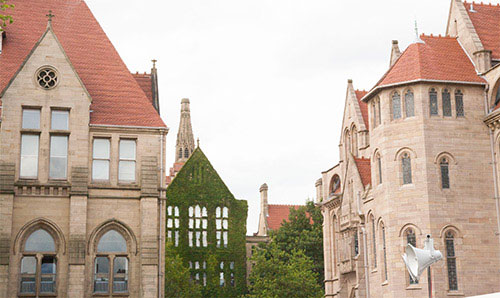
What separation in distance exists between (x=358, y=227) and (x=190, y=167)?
33294 mm

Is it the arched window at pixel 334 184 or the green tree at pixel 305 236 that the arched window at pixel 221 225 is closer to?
the green tree at pixel 305 236

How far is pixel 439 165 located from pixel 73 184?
68.7ft

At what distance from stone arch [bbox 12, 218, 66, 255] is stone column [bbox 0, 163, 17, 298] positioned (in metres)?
0.56

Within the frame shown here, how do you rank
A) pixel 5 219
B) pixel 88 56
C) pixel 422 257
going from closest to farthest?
pixel 422 257, pixel 5 219, pixel 88 56

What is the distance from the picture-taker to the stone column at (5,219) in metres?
35.2

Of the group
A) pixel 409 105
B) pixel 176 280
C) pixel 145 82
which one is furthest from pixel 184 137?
pixel 409 105

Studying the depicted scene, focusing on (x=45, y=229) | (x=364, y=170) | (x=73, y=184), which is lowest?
(x=45, y=229)

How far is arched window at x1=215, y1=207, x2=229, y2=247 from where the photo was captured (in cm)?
8094

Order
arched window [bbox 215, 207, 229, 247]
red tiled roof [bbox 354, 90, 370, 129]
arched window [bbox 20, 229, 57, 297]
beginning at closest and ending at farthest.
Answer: arched window [bbox 20, 229, 57, 297] → red tiled roof [bbox 354, 90, 370, 129] → arched window [bbox 215, 207, 229, 247]

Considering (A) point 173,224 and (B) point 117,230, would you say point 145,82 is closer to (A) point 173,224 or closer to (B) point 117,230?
(B) point 117,230

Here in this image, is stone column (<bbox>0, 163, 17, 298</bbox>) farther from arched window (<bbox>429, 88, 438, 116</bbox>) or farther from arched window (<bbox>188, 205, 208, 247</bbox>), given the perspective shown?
arched window (<bbox>188, 205, 208, 247</bbox>)

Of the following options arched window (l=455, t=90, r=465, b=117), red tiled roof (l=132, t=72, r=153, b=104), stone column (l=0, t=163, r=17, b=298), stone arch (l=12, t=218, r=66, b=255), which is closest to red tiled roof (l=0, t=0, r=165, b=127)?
red tiled roof (l=132, t=72, r=153, b=104)

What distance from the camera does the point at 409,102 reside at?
44.7m

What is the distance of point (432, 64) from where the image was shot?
45.4 meters
